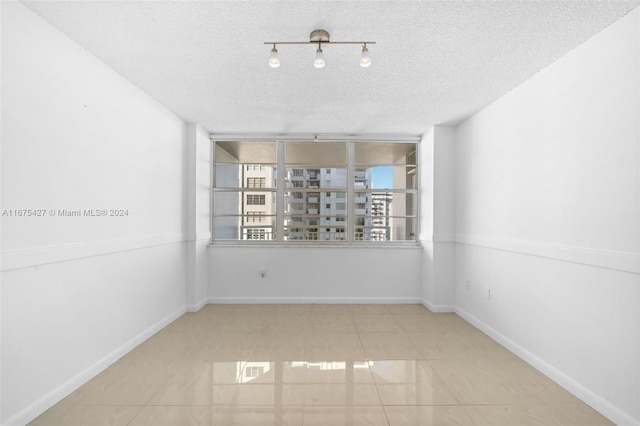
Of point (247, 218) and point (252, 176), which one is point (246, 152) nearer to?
point (252, 176)

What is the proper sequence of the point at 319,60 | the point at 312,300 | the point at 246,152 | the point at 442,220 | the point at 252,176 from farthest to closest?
1. the point at 246,152
2. the point at 252,176
3. the point at 312,300
4. the point at 442,220
5. the point at 319,60

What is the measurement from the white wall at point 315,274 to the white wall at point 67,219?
4.25 ft

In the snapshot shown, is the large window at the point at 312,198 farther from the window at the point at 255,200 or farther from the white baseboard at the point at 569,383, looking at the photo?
the white baseboard at the point at 569,383

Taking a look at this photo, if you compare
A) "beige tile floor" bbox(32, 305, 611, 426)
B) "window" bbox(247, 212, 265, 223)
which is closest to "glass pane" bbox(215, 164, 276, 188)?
"window" bbox(247, 212, 265, 223)

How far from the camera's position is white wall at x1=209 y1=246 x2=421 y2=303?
463cm

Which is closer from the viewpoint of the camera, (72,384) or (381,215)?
(72,384)

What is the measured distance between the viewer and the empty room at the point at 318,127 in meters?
1.94

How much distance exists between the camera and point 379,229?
4.88 m

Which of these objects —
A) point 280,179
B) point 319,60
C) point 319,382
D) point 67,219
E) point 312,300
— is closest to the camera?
point 319,60

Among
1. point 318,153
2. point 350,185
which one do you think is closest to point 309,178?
point 318,153

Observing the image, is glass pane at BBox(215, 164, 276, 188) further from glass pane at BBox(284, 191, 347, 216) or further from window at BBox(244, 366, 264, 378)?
window at BBox(244, 366, 264, 378)

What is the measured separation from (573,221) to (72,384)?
3930mm

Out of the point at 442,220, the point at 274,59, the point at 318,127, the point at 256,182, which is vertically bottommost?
the point at 442,220

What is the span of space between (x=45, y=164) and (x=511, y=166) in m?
3.91
